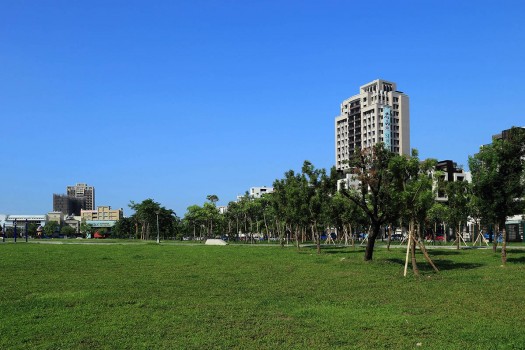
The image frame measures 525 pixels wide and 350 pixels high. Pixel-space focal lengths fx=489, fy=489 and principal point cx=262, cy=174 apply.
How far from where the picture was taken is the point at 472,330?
10.4 m

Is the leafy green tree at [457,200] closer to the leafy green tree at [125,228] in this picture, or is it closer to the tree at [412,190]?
the tree at [412,190]

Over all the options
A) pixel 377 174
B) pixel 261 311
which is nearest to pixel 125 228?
pixel 377 174

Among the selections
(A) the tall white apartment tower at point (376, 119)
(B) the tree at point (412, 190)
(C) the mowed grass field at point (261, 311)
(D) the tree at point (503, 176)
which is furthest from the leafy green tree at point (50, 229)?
(D) the tree at point (503, 176)

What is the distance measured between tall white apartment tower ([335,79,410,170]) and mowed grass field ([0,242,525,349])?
150096mm

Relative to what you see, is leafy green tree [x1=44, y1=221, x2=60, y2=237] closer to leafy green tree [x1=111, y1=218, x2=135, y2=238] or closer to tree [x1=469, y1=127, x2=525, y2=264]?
leafy green tree [x1=111, y1=218, x2=135, y2=238]

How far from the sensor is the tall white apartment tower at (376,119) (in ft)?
551

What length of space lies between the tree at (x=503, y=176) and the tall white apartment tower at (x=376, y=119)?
14054 centimetres

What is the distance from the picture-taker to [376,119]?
549 ft

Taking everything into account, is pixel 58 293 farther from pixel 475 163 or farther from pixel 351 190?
pixel 475 163

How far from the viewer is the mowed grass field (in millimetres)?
9680

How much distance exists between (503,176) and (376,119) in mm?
144267

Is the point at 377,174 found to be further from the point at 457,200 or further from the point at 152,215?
the point at 152,215

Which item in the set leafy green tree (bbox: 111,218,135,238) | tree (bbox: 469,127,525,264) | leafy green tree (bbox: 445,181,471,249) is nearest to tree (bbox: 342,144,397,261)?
tree (bbox: 469,127,525,264)

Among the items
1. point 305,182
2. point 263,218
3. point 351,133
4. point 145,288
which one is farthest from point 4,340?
point 351,133
